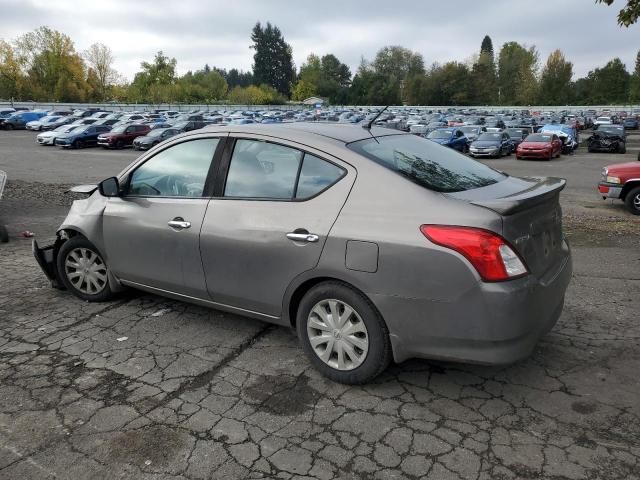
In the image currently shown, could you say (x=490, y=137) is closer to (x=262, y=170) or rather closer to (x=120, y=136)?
(x=120, y=136)

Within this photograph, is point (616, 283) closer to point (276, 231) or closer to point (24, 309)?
point (276, 231)

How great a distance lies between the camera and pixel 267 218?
138 inches

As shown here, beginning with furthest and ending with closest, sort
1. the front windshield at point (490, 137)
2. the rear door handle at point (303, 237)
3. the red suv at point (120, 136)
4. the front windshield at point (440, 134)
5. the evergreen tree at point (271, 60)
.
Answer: the evergreen tree at point (271, 60), the red suv at point (120, 136), the front windshield at point (440, 134), the front windshield at point (490, 137), the rear door handle at point (303, 237)

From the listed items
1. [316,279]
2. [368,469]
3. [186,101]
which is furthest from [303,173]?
[186,101]

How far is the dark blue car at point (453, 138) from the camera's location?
88.7 feet

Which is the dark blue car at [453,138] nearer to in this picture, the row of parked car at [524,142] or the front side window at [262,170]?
the row of parked car at [524,142]

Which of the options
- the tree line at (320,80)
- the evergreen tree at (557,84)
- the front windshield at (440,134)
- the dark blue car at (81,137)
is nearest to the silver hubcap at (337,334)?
the front windshield at (440,134)

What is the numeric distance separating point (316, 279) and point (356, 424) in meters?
0.90

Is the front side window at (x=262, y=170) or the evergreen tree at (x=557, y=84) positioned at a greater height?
the evergreen tree at (x=557, y=84)

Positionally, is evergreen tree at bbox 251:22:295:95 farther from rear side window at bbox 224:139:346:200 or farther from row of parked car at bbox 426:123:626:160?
rear side window at bbox 224:139:346:200

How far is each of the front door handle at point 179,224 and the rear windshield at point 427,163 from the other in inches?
53.2

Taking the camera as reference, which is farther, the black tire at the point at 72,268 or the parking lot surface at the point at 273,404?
the black tire at the point at 72,268

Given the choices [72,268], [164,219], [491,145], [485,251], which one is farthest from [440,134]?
[485,251]

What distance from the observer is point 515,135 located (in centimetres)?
3052
